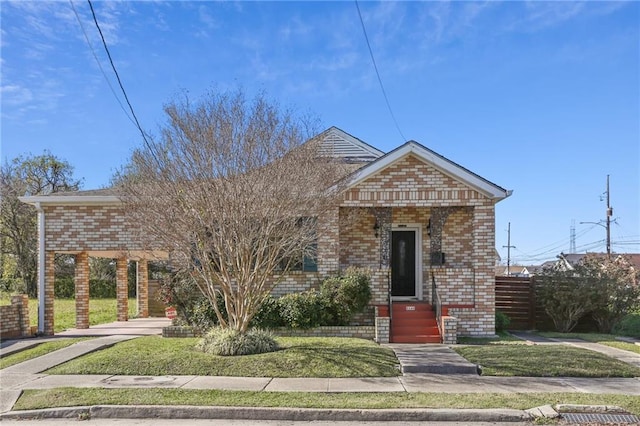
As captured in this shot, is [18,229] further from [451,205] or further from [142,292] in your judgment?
[451,205]

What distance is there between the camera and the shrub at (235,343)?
395 inches

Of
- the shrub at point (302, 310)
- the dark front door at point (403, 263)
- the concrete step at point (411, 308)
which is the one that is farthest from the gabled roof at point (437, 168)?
the concrete step at point (411, 308)

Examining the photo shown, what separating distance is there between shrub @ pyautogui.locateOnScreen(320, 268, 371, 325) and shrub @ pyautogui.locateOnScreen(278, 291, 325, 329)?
7.5 inches

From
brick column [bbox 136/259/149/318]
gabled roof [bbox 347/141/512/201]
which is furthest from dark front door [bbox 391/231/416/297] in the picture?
brick column [bbox 136/259/149/318]

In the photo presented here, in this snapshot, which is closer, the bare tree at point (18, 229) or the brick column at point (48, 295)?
the brick column at point (48, 295)

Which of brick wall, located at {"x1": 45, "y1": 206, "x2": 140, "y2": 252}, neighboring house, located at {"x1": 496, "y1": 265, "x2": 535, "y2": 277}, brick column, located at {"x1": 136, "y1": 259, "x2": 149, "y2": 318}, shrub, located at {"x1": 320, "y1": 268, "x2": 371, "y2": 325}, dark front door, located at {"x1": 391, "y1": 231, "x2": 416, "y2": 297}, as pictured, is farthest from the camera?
neighboring house, located at {"x1": 496, "y1": 265, "x2": 535, "y2": 277}

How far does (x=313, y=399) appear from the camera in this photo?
728 centimetres

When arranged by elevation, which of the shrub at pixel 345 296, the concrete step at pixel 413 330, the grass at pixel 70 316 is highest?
the shrub at pixel 345 296

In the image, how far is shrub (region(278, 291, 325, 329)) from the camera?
41.1 feet

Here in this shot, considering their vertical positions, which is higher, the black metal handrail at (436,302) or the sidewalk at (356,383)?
the black metal handrail at (436,302)

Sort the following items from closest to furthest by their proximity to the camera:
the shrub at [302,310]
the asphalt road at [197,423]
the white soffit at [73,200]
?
1. the asphalt road at [197,423]
2. the shrub at [302,310]
3. the white soffit at [73,200]

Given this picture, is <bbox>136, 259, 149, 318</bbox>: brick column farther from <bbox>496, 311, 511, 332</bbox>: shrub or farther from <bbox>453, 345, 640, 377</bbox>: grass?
<bbox>453, 345, 640, 377</bbox>: grass

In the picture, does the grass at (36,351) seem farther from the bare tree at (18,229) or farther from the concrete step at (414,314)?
the bare tree at (18,229)

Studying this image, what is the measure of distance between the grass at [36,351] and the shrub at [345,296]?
19.7ft
